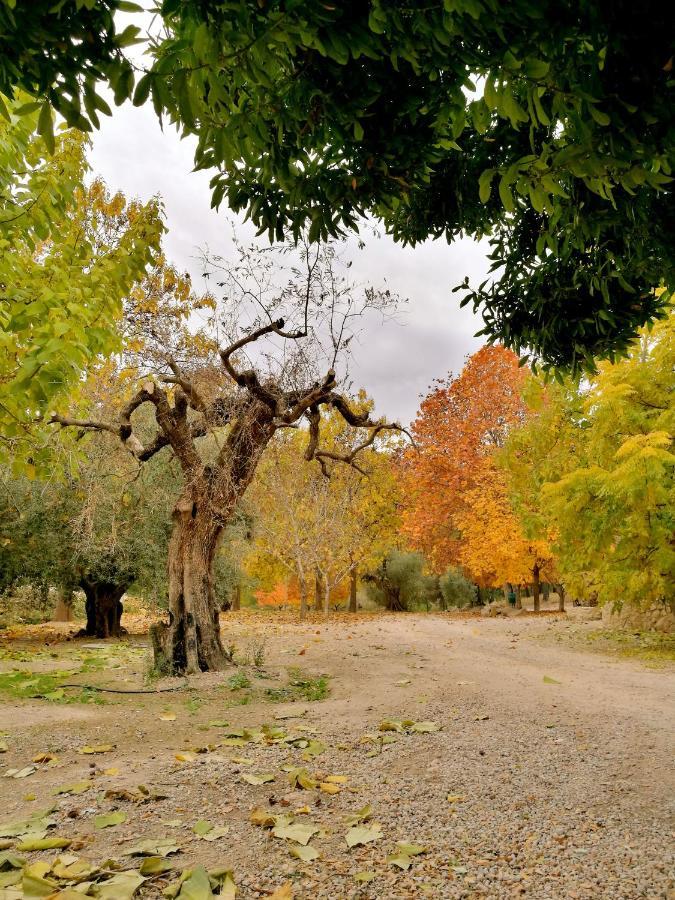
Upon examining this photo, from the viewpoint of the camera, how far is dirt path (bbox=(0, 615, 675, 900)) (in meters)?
2.68

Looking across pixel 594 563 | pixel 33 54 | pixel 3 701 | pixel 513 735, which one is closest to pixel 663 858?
pixel 513 735

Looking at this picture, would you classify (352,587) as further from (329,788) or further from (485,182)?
(485,182)

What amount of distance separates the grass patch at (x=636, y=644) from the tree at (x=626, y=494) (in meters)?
0.97

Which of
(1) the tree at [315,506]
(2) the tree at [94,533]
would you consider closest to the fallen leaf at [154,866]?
(2) the tree at [94,533]

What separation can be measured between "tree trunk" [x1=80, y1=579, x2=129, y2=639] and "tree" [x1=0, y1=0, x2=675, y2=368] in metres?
13.4

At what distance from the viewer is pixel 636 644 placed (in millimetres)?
11688

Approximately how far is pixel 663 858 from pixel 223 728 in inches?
149

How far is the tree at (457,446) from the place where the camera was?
2170 cm

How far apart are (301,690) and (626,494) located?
19.3 feet

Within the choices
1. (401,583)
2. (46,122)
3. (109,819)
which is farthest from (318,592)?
(46,122)

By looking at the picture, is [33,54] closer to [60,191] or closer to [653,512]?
[60,191]

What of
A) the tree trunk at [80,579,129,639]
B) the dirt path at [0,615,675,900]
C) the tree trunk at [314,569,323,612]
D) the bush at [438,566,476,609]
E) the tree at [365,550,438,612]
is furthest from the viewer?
the bush at [438,566,476,609]

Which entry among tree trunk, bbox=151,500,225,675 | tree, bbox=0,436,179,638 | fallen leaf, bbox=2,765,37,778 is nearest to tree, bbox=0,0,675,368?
fallen leaf, bbox=2,765,37,778

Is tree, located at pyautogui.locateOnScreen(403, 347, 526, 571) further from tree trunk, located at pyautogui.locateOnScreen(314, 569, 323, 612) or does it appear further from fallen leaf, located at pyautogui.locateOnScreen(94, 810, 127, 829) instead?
fallen leaf, located at pyautogui.locateOnScreen(94, 810, 127, 829)
